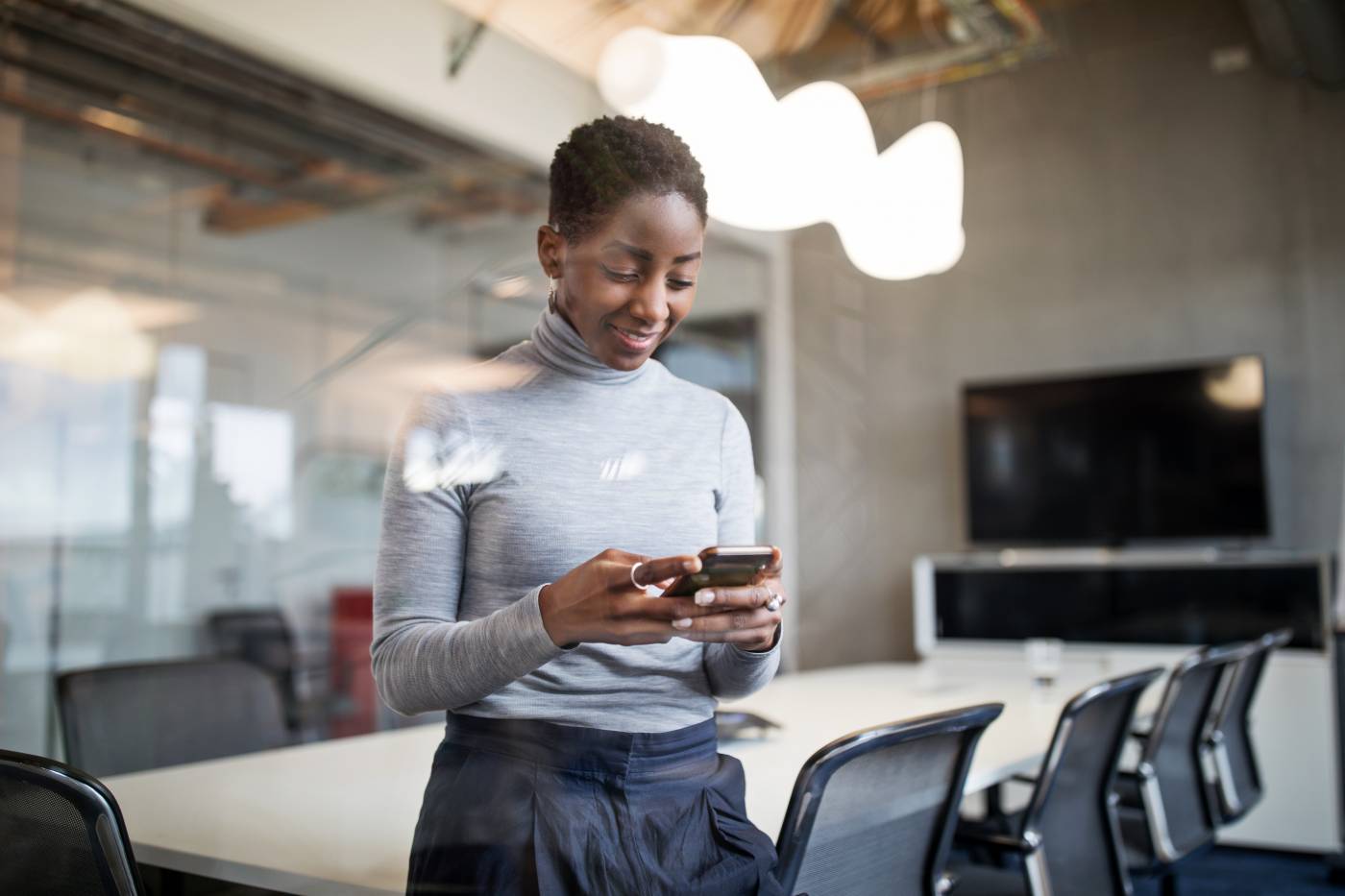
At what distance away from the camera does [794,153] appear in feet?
6.03

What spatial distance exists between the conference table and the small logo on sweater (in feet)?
1.13

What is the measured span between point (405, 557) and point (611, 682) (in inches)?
9.2

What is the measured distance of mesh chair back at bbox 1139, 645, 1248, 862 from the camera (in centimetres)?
245

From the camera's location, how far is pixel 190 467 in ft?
12.0

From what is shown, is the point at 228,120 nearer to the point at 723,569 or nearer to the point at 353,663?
the point at 353,663

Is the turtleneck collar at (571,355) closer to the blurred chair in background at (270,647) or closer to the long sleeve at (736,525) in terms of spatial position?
the long sleeve at (736,525)

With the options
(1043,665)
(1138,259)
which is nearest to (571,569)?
(1043,665)

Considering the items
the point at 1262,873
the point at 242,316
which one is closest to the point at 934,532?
the point at 1262,873

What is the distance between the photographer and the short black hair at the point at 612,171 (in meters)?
1.09

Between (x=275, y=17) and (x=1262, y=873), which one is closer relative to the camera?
(x=275, y=17)

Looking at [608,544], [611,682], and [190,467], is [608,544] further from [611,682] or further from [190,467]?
[190,467]

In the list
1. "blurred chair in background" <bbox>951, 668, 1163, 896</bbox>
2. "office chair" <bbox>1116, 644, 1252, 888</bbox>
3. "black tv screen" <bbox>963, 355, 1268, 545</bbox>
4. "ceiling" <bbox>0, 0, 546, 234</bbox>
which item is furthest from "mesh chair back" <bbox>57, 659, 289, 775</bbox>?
"black tv screen" <bbox>963, 355, 1268, 545</bbox>

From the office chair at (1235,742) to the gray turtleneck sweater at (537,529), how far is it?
7.28ft

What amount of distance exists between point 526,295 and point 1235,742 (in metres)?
2.86
